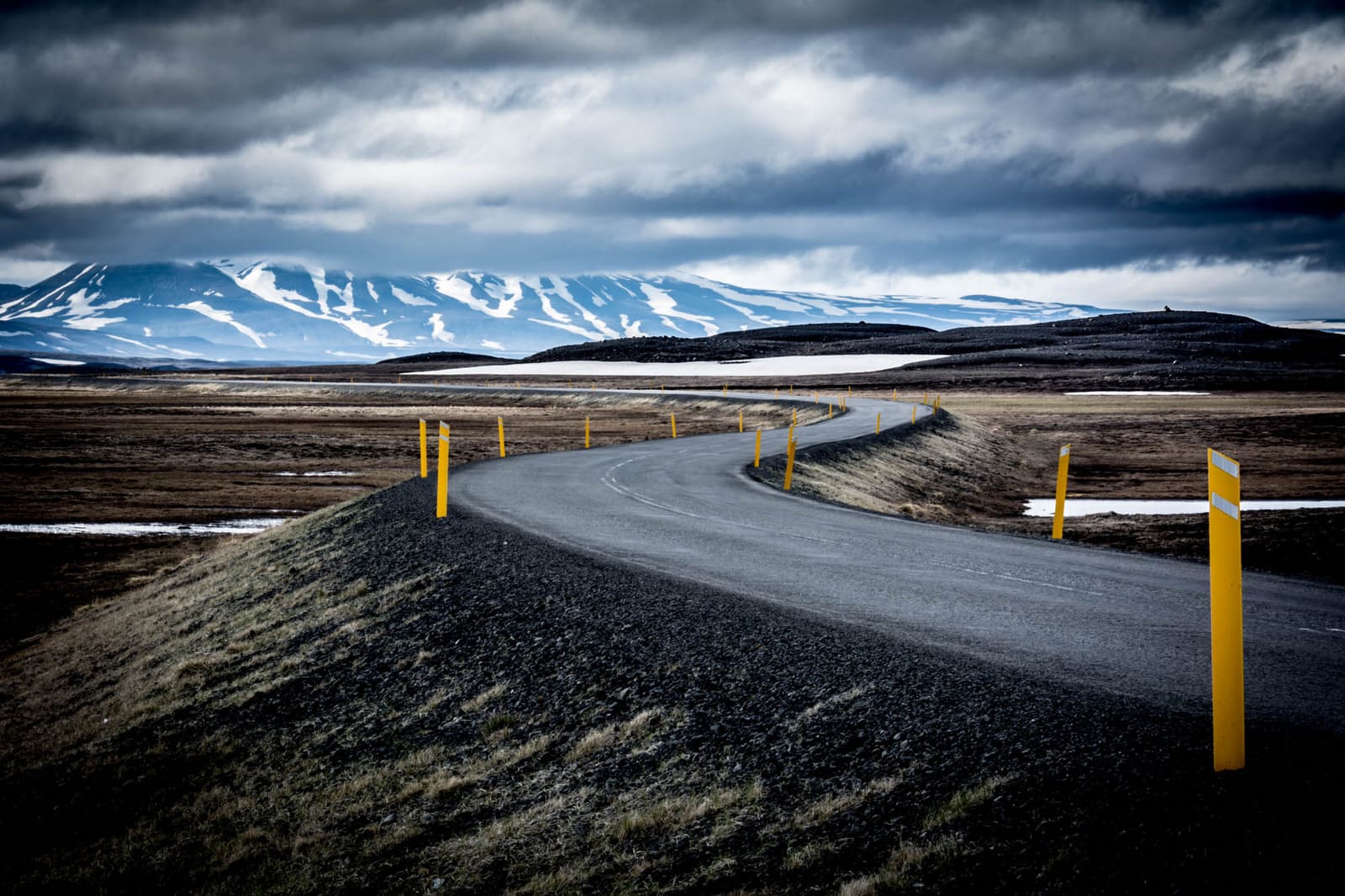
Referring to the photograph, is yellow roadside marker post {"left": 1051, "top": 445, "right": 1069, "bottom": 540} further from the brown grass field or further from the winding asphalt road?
the winding asphalt road

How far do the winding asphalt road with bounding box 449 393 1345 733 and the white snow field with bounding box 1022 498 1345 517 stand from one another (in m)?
9.61

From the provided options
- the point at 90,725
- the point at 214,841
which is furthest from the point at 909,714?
the point at 90,725

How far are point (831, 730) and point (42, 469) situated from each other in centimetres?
3910

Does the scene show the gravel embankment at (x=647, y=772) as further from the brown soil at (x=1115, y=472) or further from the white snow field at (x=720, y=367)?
the white snow field at (x=720, y=367)

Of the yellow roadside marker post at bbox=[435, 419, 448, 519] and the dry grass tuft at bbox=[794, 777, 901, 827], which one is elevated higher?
the yellow roadside marker post at bbox=[435, 419, 448, 519]

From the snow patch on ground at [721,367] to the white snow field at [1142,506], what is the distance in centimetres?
10751

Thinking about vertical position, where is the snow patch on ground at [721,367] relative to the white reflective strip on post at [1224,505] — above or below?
above

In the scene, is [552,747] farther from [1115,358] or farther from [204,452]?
[1115,358]

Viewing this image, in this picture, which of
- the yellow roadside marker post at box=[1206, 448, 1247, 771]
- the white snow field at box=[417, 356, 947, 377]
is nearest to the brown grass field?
the yellow roadside marker post at box=[1206, 448, 1247, 771]

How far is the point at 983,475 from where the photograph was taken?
3822 centimetres

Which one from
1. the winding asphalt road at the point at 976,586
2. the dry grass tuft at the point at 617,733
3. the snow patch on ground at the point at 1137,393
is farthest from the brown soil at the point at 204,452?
the snow patch on ground at the point at 1137,393

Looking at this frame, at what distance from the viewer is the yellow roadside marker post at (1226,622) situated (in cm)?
534

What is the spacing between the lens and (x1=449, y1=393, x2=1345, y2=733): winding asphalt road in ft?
24.7

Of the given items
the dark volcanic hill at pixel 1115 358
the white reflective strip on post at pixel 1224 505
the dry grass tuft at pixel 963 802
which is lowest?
the dry grass tuft at pixel 963 802
